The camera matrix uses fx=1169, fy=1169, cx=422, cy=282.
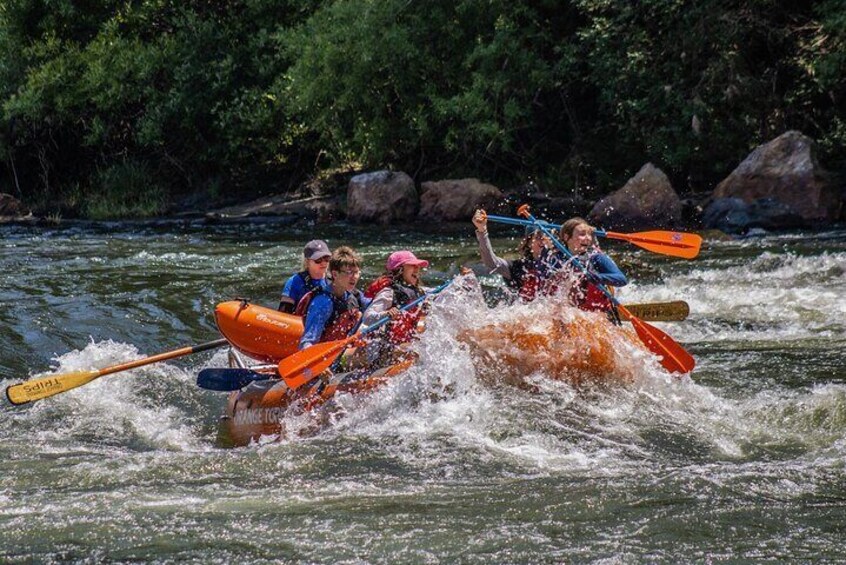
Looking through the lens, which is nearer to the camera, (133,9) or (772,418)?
(772,418)

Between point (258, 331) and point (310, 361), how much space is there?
942 mm

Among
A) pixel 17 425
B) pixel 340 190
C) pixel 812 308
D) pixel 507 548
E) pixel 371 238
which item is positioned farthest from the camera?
pixel 340 190

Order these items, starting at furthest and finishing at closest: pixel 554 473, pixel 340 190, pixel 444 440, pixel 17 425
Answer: pixel 340 190
pixel 17 425
pixel 444 440
pixel 554 473

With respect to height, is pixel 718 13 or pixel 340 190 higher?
pixel 718 13

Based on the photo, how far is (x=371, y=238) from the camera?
15.5 meters

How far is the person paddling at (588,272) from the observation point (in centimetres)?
751

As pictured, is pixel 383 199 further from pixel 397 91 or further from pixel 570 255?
pixel 570 255

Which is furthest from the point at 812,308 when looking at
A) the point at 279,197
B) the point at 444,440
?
the point at 279,197

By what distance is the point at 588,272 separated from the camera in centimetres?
747

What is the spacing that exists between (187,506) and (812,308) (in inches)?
252

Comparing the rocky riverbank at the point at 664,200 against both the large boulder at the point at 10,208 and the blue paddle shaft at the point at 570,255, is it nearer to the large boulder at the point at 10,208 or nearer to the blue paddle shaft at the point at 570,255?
the large boulder at the point at 10,208

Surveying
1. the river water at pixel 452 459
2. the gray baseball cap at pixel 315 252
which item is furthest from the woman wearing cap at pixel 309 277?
the river water at pixel 452 459

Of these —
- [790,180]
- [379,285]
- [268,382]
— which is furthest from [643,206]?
[268,382]

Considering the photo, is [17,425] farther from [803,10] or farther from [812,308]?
[803,10]
